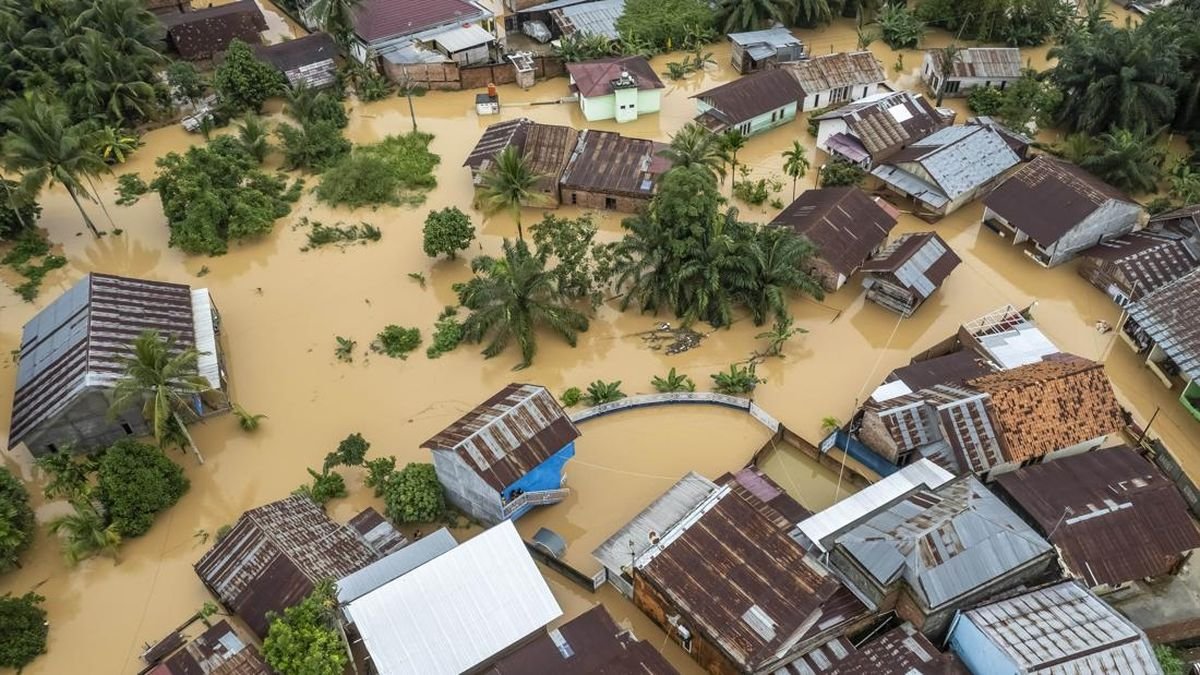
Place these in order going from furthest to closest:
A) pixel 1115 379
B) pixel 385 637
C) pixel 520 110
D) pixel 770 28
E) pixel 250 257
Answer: pixel 770 28, pixel 520 110, pixel 250 257, pixel 1115 379, pixel 385 637

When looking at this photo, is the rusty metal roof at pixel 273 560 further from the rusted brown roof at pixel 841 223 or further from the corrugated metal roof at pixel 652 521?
the rusted brown roof at pixel 841 223

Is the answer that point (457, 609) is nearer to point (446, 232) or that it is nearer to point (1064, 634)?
point (1064, 634)

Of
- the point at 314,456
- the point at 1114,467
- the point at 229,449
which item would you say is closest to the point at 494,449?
the point at 314,456

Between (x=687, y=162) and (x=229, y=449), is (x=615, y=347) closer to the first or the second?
(x=687, y=162)

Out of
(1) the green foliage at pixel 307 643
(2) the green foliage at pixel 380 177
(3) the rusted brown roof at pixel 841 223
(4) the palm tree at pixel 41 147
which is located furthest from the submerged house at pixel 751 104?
(1) the green foliage at pixel 307 643

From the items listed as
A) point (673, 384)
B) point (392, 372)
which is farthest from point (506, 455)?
point (392, 372)

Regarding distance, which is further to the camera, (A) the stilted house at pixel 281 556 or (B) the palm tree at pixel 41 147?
(B) the palm tree at pixel 41 147
